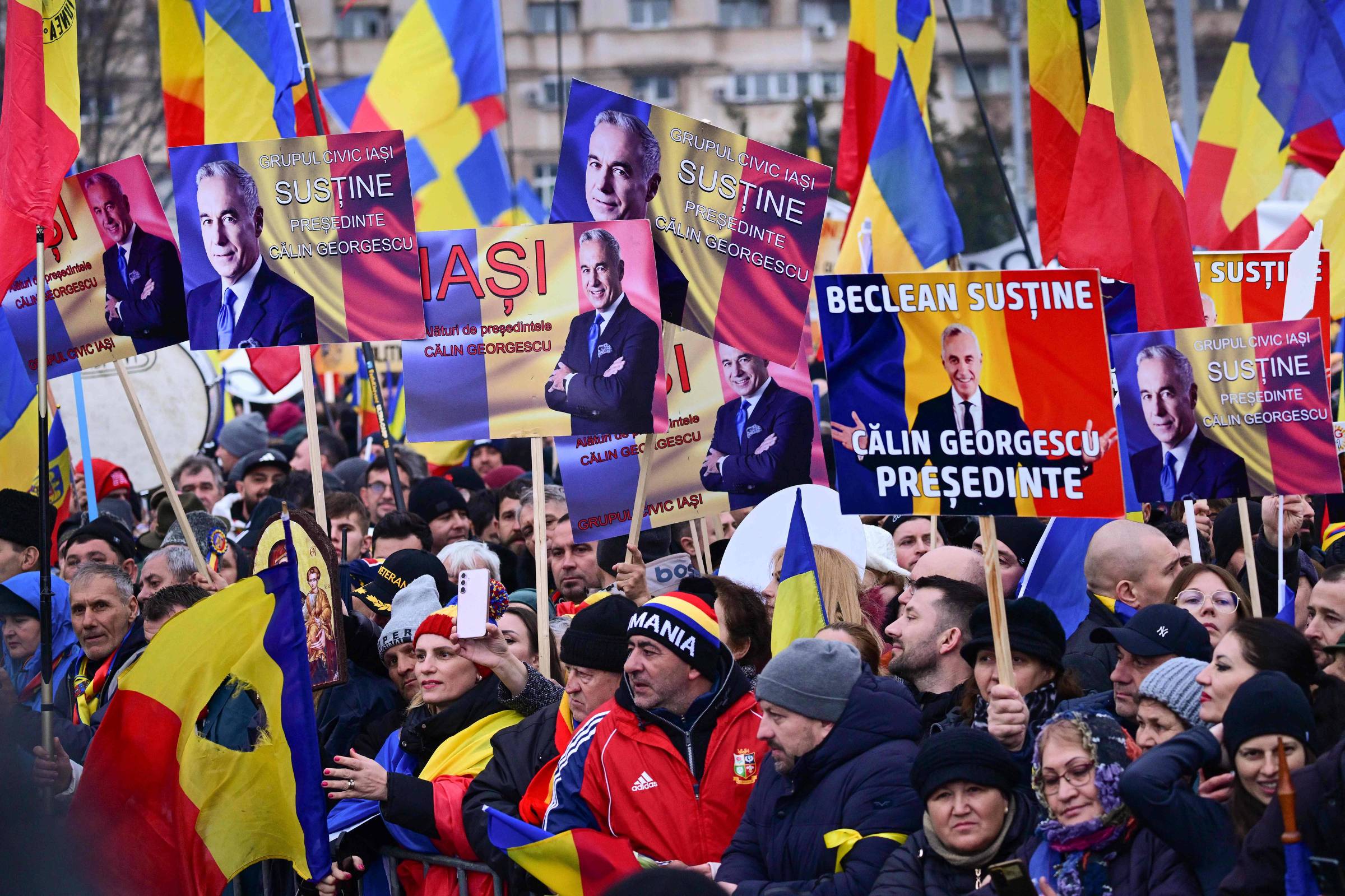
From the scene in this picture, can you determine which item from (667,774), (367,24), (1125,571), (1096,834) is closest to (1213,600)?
(1125,571)

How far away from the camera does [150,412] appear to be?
13.0 m

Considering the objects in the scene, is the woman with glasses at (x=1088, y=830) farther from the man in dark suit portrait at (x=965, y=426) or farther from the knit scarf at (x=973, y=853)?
the man in dark suit portrait at (x=965, y=426)

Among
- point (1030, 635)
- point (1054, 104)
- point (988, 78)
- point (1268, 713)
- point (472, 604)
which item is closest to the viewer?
point (1268, 713)

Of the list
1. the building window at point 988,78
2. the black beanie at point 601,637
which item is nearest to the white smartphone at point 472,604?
the black beanie at point 601,637

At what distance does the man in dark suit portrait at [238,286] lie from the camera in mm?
7012

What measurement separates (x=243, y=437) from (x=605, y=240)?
263 inches

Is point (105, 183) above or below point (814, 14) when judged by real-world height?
below

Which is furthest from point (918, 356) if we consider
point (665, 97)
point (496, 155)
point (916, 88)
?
point (665, 97)

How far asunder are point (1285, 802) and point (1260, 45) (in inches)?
284

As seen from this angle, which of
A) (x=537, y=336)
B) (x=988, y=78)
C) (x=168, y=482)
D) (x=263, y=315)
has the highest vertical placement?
(x=988, y=78)

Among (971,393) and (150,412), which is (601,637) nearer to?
(971,393)

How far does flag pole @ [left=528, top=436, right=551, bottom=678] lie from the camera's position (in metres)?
6.35

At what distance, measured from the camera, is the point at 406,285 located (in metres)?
7.12

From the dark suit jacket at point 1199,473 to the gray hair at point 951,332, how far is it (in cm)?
158
